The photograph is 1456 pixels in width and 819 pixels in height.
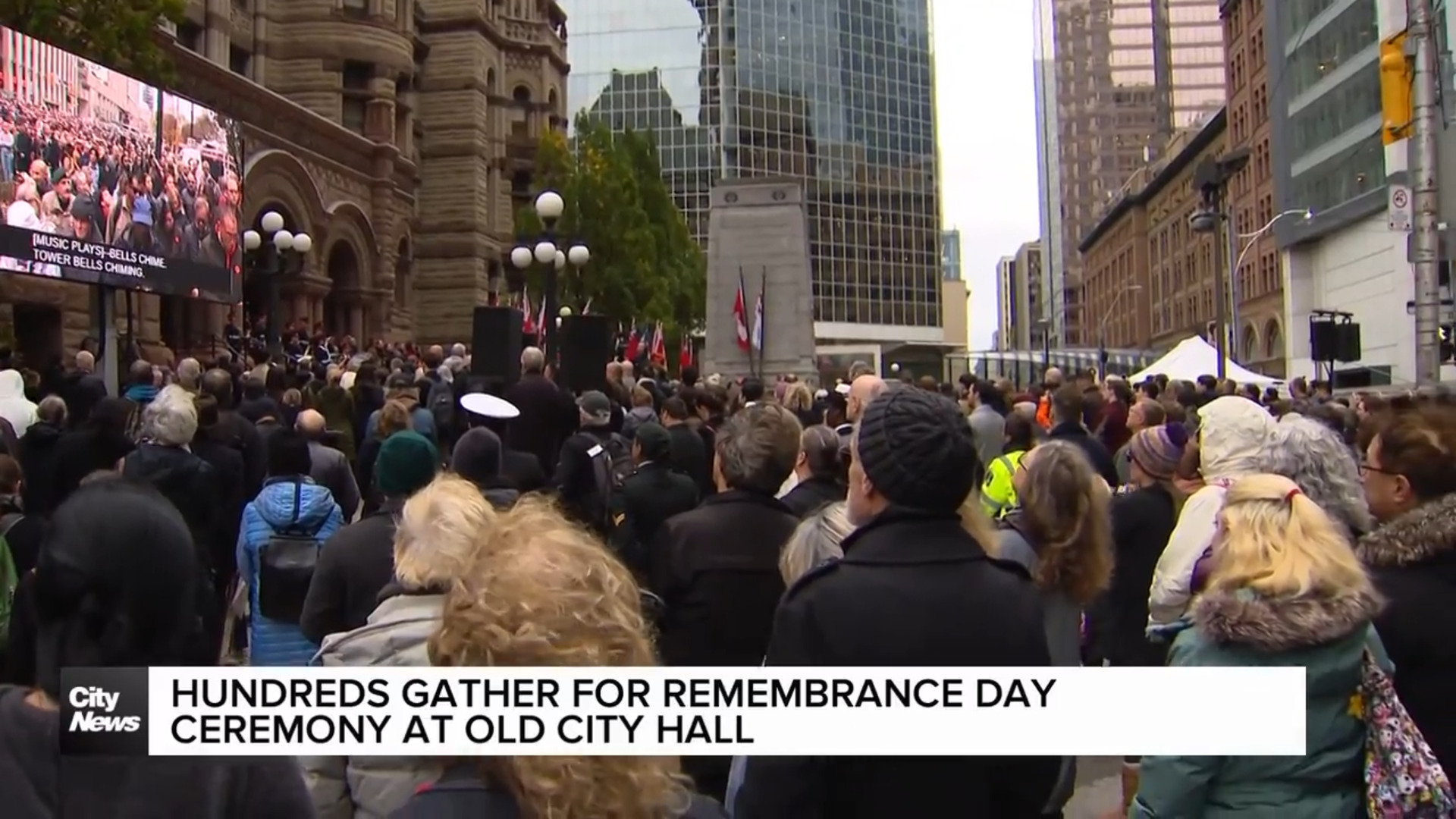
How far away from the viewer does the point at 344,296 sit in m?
40.3

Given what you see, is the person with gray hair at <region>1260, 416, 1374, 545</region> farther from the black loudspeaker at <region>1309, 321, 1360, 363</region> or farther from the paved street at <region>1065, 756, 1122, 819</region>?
the black loudspeaker at <region>1309, 321, 1360, 363</region>

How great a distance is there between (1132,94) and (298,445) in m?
161

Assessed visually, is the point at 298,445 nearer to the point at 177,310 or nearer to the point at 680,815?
the point at 680,815

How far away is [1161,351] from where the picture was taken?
295 ft

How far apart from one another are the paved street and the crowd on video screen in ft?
54.7

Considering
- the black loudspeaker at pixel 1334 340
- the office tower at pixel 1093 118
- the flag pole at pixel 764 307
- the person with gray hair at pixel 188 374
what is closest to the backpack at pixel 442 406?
the person with gray hair at pixel 188 374

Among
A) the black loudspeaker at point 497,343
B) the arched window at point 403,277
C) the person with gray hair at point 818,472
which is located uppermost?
the arched window at point 403,277

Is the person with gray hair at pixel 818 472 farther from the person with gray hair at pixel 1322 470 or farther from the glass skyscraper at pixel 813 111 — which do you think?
the glass skyscraper at pixel 813 111

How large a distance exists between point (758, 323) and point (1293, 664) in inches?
904

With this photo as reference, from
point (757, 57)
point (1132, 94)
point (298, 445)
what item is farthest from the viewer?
point (1132, 94)

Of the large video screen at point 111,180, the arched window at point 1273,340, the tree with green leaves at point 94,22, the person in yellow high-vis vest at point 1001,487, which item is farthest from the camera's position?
Answer: the arched window at point 1273,340

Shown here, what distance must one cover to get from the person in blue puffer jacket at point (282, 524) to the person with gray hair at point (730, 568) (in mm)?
2207

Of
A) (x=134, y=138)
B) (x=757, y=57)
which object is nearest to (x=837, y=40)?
(x=757, y=57)

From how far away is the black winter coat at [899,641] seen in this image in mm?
2820
